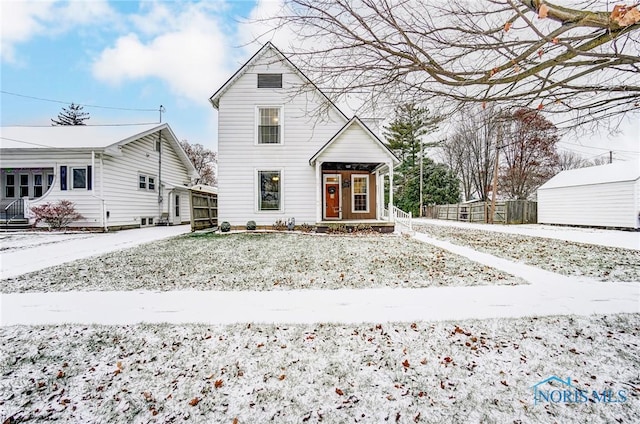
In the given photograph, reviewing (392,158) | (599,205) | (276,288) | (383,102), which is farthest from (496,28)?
(599,205)

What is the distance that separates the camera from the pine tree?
4584 cm

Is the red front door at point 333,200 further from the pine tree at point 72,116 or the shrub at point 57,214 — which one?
the pine tree at point 72,116

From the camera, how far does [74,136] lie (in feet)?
48.3

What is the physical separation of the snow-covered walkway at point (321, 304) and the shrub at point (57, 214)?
1091 centimetres

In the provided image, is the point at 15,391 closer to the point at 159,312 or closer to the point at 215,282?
the point at 159,312

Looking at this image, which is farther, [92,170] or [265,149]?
[92,170]

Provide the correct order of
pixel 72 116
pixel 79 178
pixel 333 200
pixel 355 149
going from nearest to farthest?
pixel 355 149 → pixel 79 178 → pixel 333 200 → pixel 72 116

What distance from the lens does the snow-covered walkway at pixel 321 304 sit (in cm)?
367

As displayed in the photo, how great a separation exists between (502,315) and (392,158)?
8.88 metres

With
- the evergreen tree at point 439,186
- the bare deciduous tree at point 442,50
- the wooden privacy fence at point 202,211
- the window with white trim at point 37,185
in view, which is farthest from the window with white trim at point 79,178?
the evergreen tree at point 439,186

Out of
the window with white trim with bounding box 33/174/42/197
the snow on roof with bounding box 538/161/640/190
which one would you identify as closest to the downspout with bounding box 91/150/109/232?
the window with white trim with bounding box 33/174/42/197

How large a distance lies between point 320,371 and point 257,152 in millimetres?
11428

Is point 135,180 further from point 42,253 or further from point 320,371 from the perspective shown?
point 320,371

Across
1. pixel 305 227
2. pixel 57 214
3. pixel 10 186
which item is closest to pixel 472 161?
pixel 305 227
